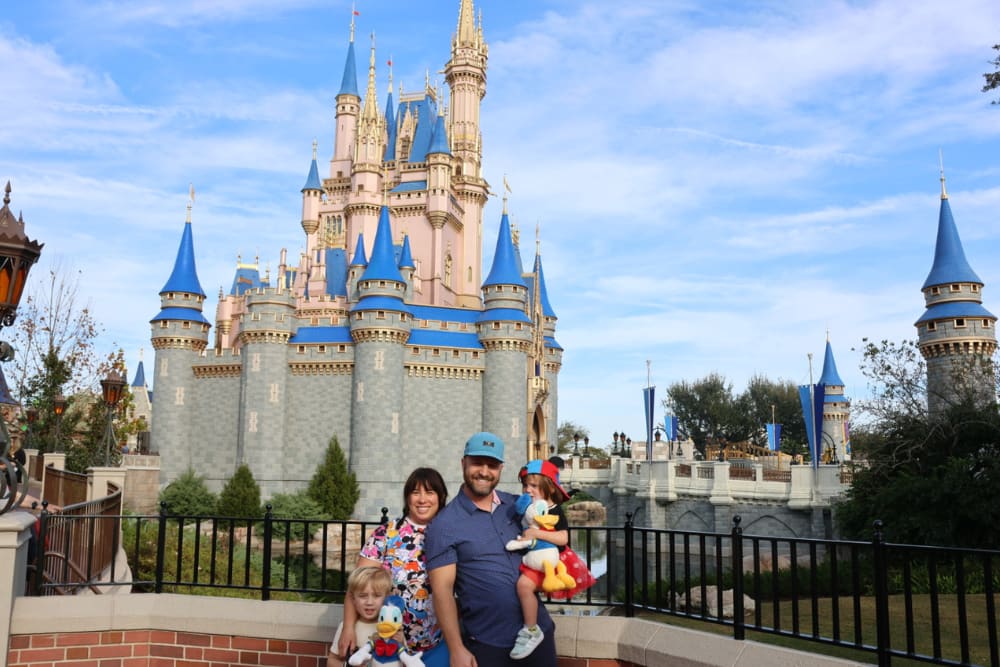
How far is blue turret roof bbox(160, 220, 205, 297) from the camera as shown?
4056cm

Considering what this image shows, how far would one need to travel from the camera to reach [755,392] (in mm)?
69812

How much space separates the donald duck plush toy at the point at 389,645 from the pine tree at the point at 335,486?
3244cm

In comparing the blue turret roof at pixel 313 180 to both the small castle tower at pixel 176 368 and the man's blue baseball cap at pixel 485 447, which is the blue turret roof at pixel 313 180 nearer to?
the small castle tower at pixel 176 368

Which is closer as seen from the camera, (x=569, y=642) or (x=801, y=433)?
(x=569, y=642)

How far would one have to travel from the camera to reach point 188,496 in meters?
36.5

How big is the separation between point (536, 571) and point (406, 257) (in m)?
40.4

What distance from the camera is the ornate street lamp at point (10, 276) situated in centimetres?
580

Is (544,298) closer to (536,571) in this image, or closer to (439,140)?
(439,140)

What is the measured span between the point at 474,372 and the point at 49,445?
18397 millimetres

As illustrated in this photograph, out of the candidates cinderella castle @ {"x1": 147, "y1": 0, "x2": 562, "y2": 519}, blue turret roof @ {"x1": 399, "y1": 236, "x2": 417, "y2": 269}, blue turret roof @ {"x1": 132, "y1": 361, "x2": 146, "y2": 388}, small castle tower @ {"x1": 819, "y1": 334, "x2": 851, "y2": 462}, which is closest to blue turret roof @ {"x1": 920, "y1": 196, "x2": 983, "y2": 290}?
cinderella castle @ {"x1": 147, "y1": 0, "x2": 562, "y2": 519}

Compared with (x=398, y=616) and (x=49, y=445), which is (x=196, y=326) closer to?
(x=49, y=445)

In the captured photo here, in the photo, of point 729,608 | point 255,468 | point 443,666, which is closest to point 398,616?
point 443,666

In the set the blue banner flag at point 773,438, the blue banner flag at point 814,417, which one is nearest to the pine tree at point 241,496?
the blue banner flag at point 814,417

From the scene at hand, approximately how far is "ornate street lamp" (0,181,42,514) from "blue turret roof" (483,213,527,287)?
113 feet
